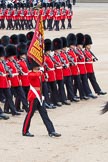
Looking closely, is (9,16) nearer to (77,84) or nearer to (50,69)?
(77,84)

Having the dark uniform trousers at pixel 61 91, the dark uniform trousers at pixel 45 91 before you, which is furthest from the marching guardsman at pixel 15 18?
the dark uniform trousers at pixel 45 91

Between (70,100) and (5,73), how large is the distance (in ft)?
6.75

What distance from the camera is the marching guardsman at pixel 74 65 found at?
1284cm

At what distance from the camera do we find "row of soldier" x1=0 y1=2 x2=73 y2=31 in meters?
30.2

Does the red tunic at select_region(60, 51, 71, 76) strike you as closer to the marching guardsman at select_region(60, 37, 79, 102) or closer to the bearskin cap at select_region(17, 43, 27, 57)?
the marching guardsman at select_region(60, 37, 79, 102)

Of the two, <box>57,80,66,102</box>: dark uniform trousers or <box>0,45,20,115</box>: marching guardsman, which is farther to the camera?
<box>57,80,66,102</box>: dark uniform trousers

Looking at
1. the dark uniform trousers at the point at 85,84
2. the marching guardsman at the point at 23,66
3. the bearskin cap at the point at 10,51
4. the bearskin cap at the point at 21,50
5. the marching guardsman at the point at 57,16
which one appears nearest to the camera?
the bearskin cap at the point at 10,51

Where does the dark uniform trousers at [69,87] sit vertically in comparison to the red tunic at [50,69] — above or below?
below

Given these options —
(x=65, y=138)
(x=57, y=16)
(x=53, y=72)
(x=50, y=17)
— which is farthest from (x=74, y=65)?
(x=50, y=17)

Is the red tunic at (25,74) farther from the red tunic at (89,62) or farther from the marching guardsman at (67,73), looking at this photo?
the red tunic at (89,62)

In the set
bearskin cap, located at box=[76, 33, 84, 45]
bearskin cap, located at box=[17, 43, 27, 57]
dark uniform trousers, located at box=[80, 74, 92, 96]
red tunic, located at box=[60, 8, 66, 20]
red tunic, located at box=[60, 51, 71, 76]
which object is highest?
bearskin cap, located at box=[17, 43, 27, 57]

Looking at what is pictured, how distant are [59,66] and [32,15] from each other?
18.8 m

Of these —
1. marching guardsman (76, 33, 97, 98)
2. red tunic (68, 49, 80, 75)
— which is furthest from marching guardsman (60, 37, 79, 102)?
marching guardsman (76, 33, 97, 98)

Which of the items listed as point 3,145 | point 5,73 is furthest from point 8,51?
point 3,145
